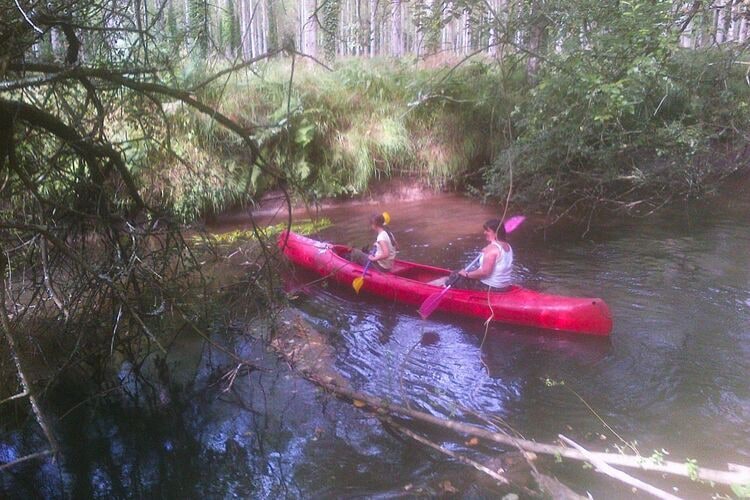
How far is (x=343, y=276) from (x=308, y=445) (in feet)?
10.1

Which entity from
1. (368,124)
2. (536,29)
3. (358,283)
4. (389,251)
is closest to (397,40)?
(368,124)

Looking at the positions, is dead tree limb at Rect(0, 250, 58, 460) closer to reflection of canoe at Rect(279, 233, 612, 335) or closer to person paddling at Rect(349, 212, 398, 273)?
reflection of canoe at Rect(279, 233, 612, 335)

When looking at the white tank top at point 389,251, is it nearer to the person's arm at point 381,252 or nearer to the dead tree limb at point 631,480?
the person's arm at point 381,252

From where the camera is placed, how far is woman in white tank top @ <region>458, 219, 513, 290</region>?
19.4ft

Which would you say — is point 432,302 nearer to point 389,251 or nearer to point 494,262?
point 494,262

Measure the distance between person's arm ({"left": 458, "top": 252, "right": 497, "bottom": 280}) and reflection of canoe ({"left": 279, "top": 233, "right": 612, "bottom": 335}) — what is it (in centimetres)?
16

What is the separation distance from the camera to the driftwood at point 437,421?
2906 mm

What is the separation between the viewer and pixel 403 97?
34.0 feet

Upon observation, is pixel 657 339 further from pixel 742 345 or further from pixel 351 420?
pixel 351 420

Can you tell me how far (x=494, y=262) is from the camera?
5.97m

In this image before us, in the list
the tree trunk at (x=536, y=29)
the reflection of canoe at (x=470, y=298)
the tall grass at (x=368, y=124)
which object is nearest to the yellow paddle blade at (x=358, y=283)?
the reflection of canoe at (x=470, y=298)

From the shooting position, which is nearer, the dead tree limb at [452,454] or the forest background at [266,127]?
the forest background at [266,127]

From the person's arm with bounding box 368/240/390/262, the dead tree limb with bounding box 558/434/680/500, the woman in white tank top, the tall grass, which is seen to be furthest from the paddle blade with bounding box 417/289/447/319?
the tall grass

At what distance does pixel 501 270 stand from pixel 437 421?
2374 mm
